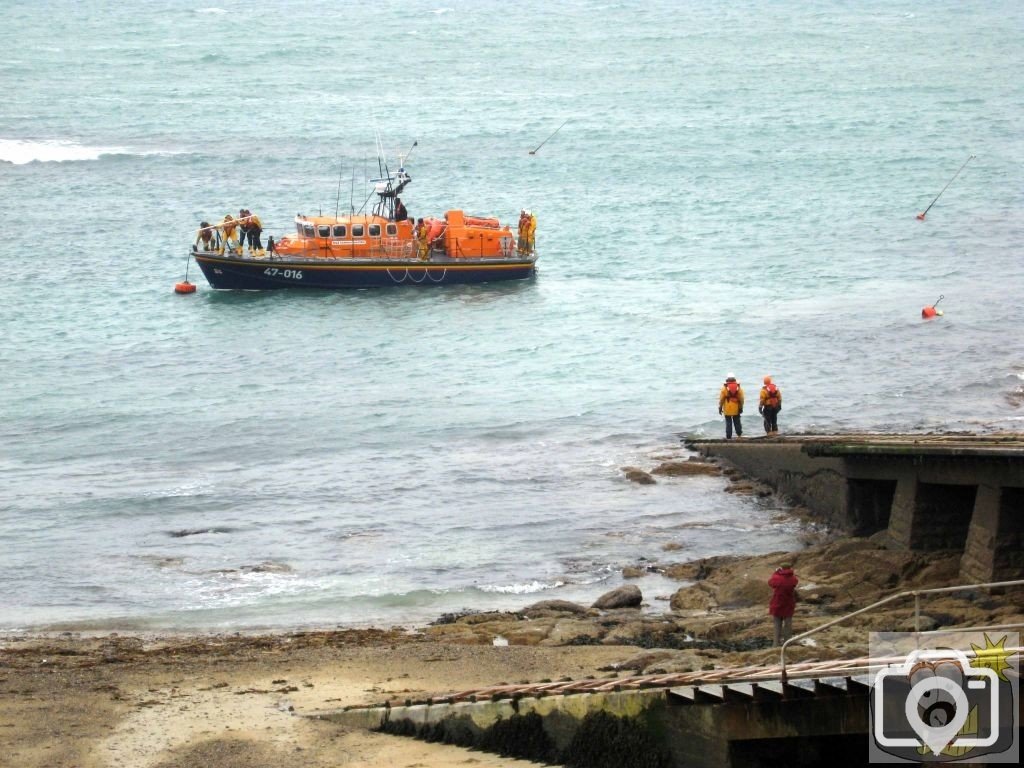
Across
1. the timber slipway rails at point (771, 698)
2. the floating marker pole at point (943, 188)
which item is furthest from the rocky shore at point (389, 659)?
the floating marker pole at point (943, 188)

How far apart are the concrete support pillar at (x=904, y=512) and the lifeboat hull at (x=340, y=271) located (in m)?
23.8

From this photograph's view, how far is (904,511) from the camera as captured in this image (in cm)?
2292

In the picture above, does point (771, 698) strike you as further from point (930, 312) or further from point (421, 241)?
point (421, 241)

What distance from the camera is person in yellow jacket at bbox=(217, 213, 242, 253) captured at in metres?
45.4

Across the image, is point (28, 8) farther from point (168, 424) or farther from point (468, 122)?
point (168, 424)

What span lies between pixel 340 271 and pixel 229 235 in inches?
125

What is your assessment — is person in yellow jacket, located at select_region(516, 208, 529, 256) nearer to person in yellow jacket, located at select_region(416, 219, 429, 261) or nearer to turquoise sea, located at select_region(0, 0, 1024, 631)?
turquoise sea, located at select_region(0, 0, 1024, 631)

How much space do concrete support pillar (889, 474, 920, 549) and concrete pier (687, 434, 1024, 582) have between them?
1cm

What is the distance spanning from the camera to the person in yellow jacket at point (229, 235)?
45375 millimetres

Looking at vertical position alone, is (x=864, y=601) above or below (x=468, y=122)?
below

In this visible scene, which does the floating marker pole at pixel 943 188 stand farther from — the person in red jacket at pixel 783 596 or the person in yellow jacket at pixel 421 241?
the person in red jacket at pixel 783 596

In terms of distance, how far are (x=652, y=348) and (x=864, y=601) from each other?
63.7 feet

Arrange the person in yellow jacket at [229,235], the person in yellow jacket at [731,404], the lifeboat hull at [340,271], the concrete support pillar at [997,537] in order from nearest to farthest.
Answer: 1. the concrete support pillar at [997,537]
2. the person in yellow jacket at [731,404]
3. the lifeboat hull at [340,271]
4. the person in yellow jacket at [229,235]

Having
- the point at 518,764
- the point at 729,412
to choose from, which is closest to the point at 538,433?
the point at 729,412
